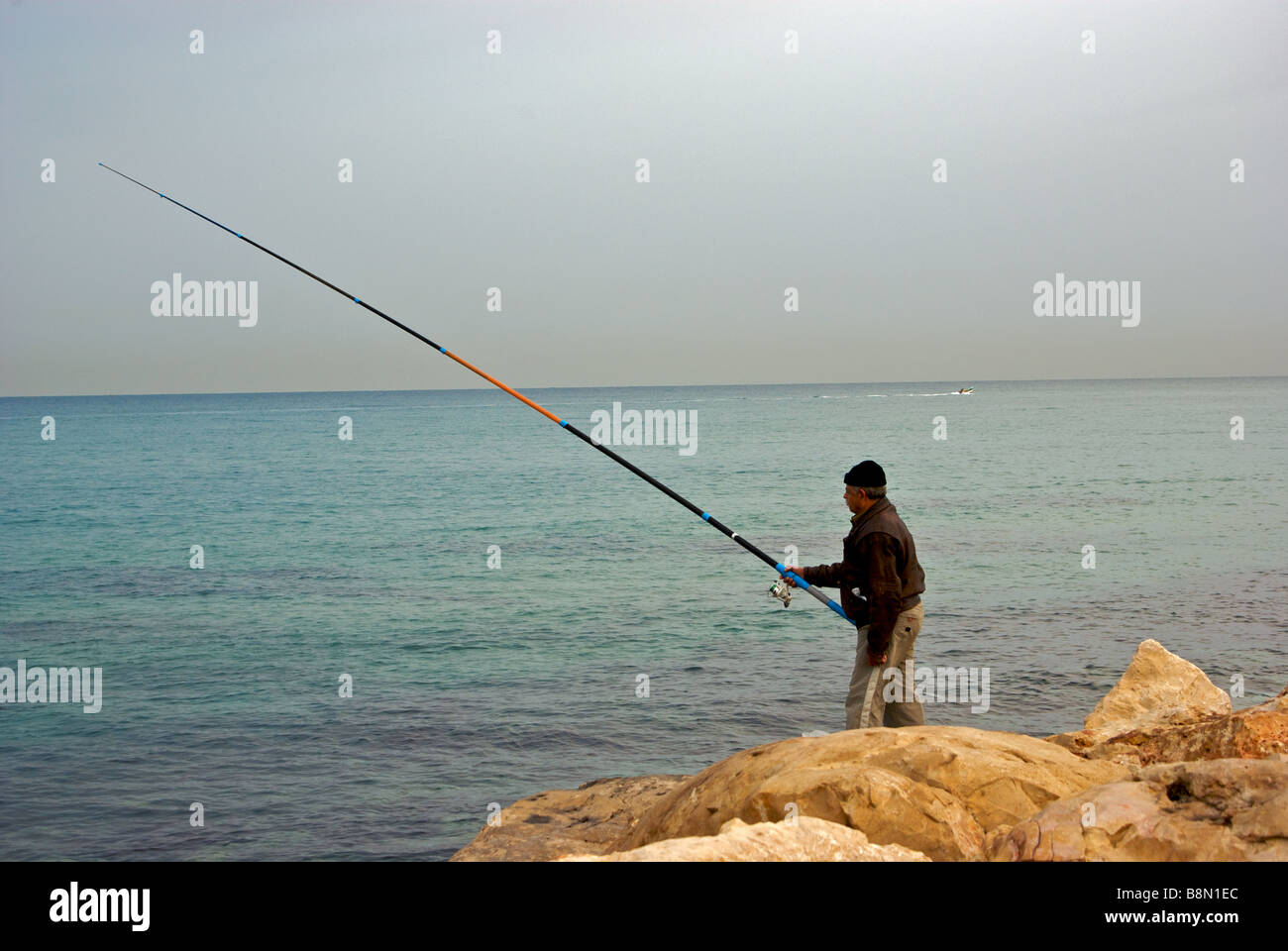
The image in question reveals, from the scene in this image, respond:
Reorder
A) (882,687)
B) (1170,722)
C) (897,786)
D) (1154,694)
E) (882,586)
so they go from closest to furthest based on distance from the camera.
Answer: (897,786) < (882,586) < (882,687) < (1170,722) < (1154,694)

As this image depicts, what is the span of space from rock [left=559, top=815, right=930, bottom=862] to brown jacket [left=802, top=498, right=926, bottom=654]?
7.60 feet

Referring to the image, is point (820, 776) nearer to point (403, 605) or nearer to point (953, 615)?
point (953, 615)

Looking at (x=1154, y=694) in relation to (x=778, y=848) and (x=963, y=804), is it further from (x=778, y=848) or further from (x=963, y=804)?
(x=778, y=848)

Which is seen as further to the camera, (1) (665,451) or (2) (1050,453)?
(1) (665,451)

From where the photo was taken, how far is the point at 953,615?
15.3 metres

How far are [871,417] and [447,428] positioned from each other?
38.1 meters

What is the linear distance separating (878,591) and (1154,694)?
3248 mm

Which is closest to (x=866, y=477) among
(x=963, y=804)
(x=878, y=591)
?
(x=878, y=591)

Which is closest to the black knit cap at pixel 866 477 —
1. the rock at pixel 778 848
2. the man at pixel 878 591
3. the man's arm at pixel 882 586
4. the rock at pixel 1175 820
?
the man at pixel 878 591

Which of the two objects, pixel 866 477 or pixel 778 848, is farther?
pixel 866 477

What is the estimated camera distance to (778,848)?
145 inches
